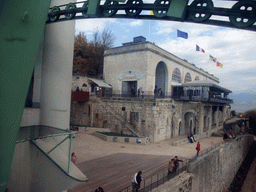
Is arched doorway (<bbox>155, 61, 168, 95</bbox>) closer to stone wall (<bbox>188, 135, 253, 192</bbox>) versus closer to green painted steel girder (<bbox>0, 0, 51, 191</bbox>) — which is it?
stone wall (<bbox>188, 135, 253, 192</bbox>)

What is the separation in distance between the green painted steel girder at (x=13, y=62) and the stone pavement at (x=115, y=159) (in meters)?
6.60

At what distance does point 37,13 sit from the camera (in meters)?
3.70

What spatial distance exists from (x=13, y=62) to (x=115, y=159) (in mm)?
11380

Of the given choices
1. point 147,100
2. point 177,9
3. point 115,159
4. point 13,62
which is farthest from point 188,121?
point 13,62

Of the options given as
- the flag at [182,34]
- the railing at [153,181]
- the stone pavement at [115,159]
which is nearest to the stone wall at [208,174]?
the railing at [153,181]

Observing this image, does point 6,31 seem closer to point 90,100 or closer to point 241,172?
point 90,100

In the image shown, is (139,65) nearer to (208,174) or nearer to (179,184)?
(208,174)

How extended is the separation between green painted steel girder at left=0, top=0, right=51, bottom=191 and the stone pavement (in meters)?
6.60

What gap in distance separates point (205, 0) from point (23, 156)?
7.54 metres

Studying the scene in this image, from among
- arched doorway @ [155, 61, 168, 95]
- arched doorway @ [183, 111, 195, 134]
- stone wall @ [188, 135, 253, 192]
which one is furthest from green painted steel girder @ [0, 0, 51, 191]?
arched doorway @ [155, 61, 168, 95]

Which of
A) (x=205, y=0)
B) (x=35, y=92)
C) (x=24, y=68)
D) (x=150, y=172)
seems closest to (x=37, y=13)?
(x=24, y=68)

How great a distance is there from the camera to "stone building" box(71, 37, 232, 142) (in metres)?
20.6

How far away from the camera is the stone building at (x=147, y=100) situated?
67.6 ft

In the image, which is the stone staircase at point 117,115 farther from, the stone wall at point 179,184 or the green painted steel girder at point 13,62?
the green painted steel girder at point 13,62
